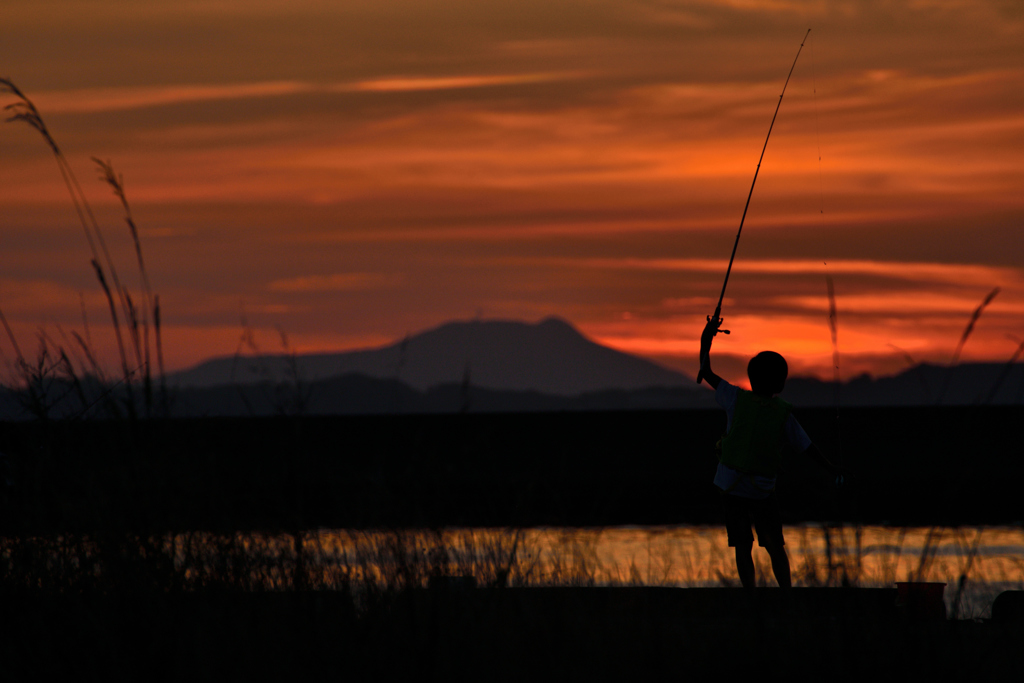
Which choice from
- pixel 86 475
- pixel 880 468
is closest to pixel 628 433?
pixel 880 468

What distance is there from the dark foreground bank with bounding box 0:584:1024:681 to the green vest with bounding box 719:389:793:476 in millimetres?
1283

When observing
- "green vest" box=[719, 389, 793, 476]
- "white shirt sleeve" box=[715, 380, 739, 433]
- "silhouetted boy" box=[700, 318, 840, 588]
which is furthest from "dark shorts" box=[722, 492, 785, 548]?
"white shirt sleeve" box=[715, 380, 739, 433]

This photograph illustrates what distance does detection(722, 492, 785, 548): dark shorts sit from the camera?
6.71 meters

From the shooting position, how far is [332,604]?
5066 mm

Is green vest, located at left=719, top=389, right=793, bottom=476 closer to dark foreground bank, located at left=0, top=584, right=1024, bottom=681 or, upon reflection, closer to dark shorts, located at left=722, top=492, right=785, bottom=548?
dark shorts, located at left=722, top=492, right=785, bottom=548

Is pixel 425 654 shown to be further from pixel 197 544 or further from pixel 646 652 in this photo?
pixel 197 544

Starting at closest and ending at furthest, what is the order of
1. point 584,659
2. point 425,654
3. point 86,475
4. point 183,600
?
1. point 425,654
2. point 584,659
3. point 183,600
4. point 86,475

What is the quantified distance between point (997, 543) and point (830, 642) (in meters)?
13.8

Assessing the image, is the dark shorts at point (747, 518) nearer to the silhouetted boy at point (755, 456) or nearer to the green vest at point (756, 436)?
the silhouetted boy at point (755, 456)

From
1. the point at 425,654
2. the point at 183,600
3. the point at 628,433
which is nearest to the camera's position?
the point at 425,654

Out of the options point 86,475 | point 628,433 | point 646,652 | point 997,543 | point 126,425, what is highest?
point 126,425

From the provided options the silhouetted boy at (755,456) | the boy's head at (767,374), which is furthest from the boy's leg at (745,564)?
the boy's head at (767,374)

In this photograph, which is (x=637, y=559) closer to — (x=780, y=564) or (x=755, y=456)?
(x=755, y=456)

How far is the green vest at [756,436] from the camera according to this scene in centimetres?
671
